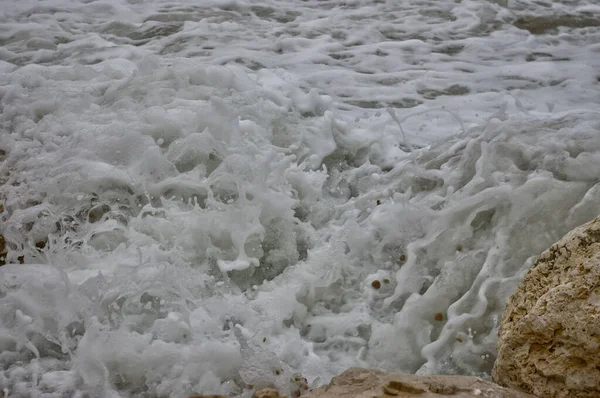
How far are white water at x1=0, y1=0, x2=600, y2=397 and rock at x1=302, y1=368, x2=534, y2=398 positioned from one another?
0.40m

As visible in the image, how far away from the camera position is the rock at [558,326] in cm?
204

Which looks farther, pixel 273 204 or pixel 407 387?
pixel 273 204

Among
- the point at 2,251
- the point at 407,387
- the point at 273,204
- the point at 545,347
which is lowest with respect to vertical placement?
the point at 2,251

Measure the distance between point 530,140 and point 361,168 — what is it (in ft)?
3.47

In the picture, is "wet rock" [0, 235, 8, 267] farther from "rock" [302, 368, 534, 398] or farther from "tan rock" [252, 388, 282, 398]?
"rock" [302, 368, 534, 398]

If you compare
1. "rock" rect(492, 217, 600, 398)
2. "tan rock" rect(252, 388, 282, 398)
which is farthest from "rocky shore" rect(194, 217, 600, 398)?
"tan rock" rect(252, 388, 282, 398)

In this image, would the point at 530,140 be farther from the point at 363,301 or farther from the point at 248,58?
the point at 248,58

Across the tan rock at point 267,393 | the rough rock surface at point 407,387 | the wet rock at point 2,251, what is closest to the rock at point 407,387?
the rough rock surface at point 407,387

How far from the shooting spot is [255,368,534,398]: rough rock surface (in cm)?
211

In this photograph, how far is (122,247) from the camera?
3.32m

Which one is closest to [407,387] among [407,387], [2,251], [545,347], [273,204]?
[407,387]

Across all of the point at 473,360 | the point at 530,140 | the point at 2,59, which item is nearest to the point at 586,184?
the point at 530,140

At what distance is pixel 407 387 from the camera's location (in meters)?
2.14

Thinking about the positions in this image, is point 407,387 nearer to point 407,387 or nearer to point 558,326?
point 407,387
